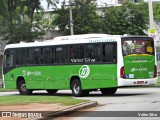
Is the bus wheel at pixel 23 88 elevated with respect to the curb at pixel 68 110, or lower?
elevated

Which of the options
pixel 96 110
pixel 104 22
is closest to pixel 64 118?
pixel 96 110

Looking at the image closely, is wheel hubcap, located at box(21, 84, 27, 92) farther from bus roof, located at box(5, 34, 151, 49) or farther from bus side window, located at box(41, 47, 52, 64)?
bus roof, located at box(5, 34, 151, 49)

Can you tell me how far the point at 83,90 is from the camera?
23859mm

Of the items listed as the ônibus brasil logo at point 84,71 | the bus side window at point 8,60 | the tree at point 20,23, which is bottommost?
the ônibus brasil logo at point 84,71

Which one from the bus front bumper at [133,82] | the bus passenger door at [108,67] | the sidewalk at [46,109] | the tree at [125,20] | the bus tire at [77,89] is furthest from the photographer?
the tree at [125,20]

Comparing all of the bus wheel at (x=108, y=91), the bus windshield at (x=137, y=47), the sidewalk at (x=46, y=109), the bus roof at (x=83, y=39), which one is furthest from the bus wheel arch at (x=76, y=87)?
the sidewalk at (x=46, y=109)

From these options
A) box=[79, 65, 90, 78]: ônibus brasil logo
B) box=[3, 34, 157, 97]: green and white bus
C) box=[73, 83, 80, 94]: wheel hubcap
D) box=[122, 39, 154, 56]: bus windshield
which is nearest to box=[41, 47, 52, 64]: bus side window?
box=[3, 34, 157, 97]: green and white bus

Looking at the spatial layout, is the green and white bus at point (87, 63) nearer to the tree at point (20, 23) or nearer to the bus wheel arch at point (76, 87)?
the bus wheel arch at point (76, 87)

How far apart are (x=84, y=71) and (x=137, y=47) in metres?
3.01

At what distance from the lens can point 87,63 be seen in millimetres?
23516

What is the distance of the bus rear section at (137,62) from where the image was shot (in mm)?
22203

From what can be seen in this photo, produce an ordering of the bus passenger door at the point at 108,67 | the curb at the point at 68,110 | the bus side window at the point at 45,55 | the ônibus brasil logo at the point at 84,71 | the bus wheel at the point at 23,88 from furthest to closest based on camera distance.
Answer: the bus wheel at the point at 23,88, the bus side window at the point at 45,55, the ônibus brasil logo at the point at 84,71, the bus passenger door at the point at 108,67, the curb at the point at 68,110

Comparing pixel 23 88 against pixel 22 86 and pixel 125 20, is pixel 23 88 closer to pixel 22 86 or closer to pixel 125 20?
pixel 22 86

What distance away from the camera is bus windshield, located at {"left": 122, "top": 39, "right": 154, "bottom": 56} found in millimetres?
22344
